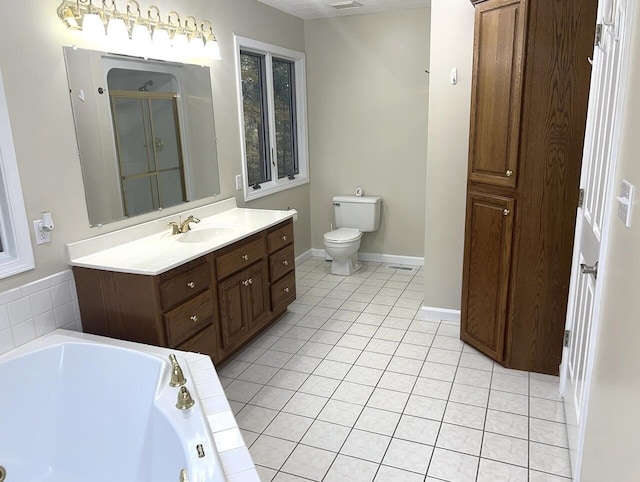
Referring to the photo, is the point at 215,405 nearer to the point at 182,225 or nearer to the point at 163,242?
the point at 163,242

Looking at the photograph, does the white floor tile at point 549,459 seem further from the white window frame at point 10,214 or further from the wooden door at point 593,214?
the white window frame at point 10,214

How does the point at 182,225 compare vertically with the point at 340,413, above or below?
above

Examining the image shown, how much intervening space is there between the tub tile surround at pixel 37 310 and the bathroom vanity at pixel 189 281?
0.06 m

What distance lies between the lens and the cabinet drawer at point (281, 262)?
3416mm

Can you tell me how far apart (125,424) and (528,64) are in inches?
100

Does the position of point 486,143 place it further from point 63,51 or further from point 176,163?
point 63,51

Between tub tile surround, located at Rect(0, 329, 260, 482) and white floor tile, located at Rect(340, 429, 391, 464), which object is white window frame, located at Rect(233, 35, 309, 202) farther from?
white floor tile, located at Rect(340, 429, 391, 464)

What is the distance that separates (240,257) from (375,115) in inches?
97.2

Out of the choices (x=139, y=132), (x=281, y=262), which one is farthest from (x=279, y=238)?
(x=139, y=132)

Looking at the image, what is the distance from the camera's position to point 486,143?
2.80 meters

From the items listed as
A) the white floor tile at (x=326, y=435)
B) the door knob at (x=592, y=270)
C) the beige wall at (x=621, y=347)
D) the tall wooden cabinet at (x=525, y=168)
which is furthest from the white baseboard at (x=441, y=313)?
the beige wall at (x=621, y=347)

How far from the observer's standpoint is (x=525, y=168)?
8.48 feet

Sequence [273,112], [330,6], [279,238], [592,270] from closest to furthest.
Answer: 1. [592,270]
2. [279,238]
3. [330,6]
4. [273,112]

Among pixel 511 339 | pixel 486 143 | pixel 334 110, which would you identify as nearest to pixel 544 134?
pixel 486 143
